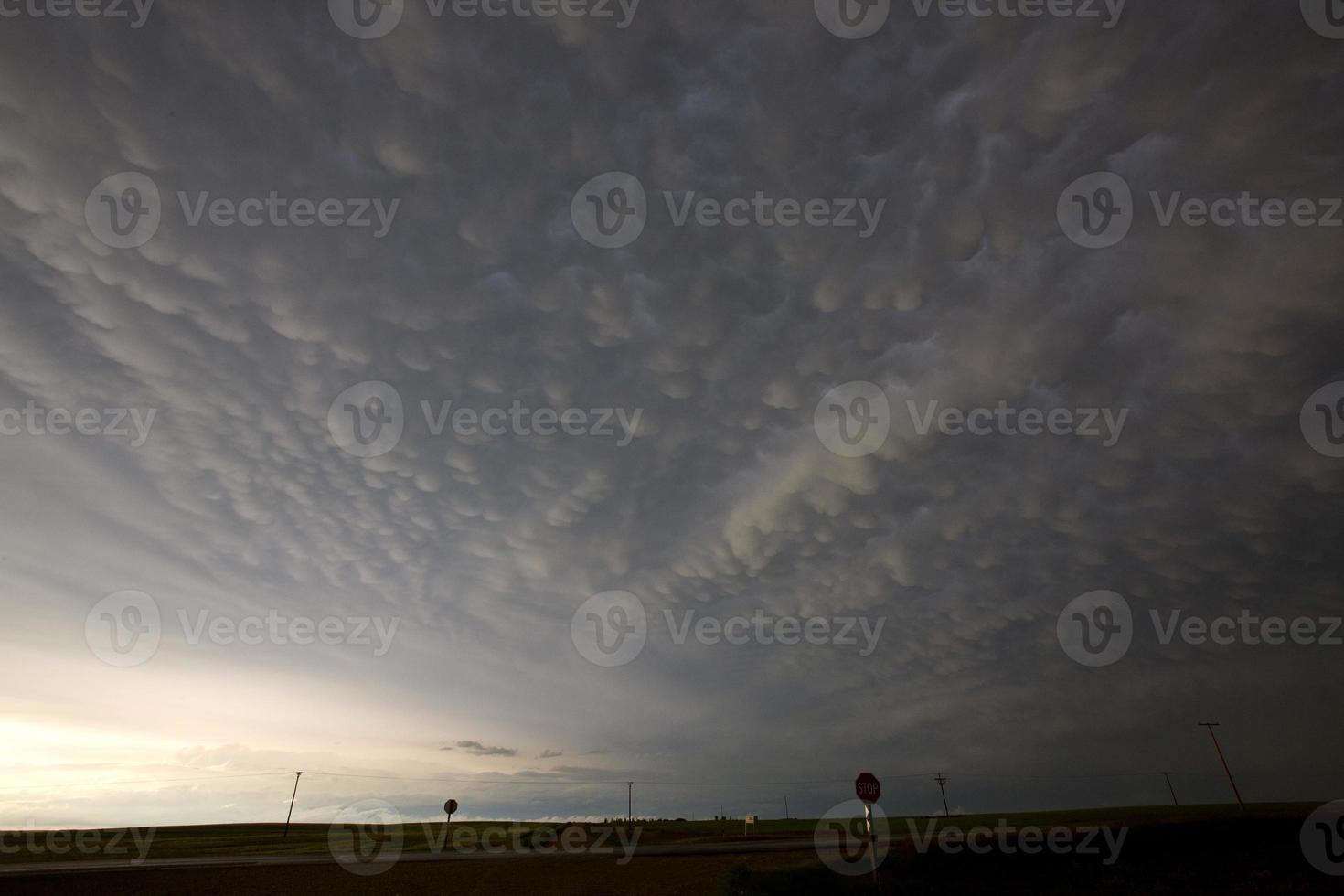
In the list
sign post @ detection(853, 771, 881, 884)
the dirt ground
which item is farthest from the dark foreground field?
sign post @ detection(853, 771, 881, 884)

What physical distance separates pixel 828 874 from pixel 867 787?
9309 mm

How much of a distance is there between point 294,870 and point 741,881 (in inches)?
1224

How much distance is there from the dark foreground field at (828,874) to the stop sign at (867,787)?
6794mm

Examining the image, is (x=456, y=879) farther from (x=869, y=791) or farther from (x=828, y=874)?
(x=869, y=791)

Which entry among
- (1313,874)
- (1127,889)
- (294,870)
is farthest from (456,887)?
(1313,874)

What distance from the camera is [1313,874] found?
30719 mm

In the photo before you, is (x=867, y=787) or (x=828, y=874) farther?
(x=828, y=874)

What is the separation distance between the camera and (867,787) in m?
23.0

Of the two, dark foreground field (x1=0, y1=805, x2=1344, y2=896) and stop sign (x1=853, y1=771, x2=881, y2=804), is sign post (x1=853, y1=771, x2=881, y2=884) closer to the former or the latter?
stop sign (x1=853, y1=771, x2=881, y2=804)

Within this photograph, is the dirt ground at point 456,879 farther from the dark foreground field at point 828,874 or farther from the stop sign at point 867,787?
the stop sign at point 867,787

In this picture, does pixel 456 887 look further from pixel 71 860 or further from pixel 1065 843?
pixel 71 860

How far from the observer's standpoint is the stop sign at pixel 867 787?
879 inches

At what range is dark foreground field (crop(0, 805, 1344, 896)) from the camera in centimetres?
2875

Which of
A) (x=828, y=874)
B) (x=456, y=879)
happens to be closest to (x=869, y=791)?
(x=828, y=874)
